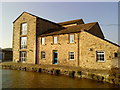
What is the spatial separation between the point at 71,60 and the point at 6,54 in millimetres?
21194

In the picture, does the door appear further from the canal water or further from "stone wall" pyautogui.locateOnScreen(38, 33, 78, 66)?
the canal water

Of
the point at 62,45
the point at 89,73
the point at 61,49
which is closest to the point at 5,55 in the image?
the point at 61,49

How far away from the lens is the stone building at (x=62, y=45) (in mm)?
14411

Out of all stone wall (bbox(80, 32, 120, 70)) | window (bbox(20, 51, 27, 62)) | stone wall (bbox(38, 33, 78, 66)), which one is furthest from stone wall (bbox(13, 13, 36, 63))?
stone wall (bbox(80, 32, 120, 70))

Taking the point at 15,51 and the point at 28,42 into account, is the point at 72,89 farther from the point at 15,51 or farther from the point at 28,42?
the point at 15,51

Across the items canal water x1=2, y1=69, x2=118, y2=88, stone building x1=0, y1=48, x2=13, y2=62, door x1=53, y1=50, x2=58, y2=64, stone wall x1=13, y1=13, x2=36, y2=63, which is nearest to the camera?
canal water x1=2, y1=69, x2=118, y2=88

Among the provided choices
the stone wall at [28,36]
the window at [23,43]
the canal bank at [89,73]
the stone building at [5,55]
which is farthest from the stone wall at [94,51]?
the stone building at [5,55]

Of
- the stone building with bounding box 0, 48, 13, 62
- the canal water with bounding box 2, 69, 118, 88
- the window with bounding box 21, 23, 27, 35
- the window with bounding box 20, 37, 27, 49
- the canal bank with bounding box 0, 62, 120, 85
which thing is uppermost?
the window with bounding box 21, 23, 27, 35

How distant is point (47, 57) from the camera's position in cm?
1973

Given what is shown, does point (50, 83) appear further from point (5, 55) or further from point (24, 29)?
point (5, 55)

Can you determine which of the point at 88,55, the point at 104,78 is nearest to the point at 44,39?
the point at 88,55

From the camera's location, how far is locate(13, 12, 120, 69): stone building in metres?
14.4

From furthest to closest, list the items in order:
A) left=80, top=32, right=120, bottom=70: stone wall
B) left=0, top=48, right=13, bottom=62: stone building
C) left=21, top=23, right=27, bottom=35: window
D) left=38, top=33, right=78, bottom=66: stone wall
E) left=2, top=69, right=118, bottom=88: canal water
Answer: left=0, top=48, right=13, bottom=62: stone building
left=21, top=23, right=27, bottom=35: window
left=38, top=33, right=78, bottom=66: stone wall
left=80, top=32, right=120, bottom=70: stone wall
left=2, top=69, right=118, bottom=88: canal water

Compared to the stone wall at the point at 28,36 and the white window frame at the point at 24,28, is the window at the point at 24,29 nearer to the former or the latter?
the white window frame at the point at 24,28
